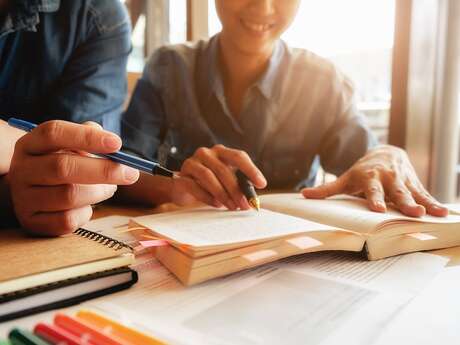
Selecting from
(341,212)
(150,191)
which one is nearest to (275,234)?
(341,212)

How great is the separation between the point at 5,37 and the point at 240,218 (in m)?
0.62

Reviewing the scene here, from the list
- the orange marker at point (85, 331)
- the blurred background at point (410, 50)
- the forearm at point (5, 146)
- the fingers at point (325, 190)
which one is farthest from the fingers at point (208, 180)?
the blurred background at point (410, 50)

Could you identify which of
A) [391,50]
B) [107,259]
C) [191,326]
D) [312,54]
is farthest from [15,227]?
[391,50]

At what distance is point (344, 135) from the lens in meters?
1.01

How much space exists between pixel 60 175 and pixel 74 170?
0.06 feet

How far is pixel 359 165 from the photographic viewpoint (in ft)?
2.45

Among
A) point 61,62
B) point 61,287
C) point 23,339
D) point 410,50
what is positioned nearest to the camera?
point 23,339

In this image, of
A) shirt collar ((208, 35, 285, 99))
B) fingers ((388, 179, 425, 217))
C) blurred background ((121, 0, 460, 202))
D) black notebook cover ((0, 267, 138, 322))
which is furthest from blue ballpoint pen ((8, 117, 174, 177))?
blurred background ((121, 0, 460, 202))

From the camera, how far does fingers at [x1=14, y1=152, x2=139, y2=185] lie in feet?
1.39

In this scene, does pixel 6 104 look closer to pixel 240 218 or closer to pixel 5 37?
pixel 5 37

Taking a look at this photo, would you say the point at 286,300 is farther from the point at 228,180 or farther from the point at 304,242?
the point at 228,180

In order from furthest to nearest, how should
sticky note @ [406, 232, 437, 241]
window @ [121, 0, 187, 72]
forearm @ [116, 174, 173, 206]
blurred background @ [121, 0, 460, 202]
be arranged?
window @ [121, 0, 187, 72] → blurred background @ [121, 0, 460, 202] → forearm @ [116, 174, 173, 206] → sticky note @ [406, 232, 437, 241]

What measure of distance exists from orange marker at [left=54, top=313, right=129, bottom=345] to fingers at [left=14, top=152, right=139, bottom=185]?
188mm

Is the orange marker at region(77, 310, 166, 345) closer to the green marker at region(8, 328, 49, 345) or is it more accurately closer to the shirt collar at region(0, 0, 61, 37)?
the green marker at region(8, 328, 49, 345)
